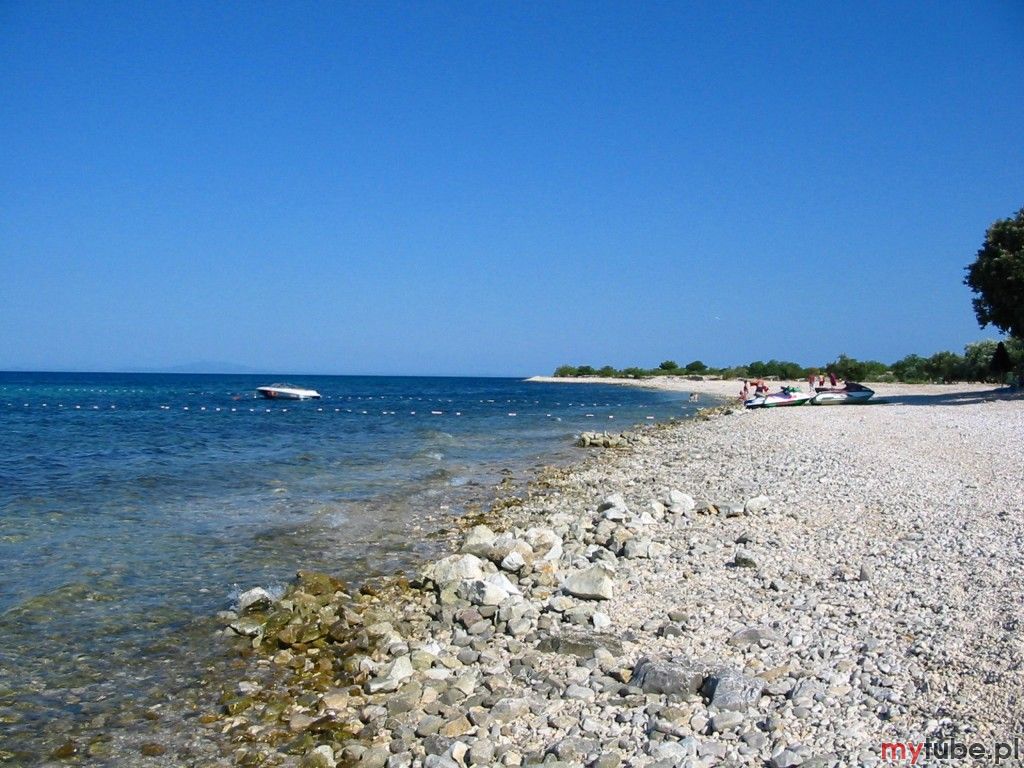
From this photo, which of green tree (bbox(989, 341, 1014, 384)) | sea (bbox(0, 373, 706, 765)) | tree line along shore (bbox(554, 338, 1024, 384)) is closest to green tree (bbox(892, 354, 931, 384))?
tree line along shore (bbox(554, 338, 1024, 384))

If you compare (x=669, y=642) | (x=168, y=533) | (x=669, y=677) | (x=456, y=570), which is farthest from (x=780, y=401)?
(x=669, y=677)

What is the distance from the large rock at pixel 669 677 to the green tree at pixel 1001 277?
31.9m

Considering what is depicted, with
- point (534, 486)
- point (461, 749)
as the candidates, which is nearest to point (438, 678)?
point (461, 749)

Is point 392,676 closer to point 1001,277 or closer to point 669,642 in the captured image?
point 669,642

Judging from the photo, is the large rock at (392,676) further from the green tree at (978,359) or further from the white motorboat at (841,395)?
the green tree at (978,359)

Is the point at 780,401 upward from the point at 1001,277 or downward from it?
downward

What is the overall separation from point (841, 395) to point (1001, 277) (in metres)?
9.18

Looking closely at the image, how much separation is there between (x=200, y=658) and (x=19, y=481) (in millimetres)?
14264

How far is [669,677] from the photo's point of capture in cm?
550

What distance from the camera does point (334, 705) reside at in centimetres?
598

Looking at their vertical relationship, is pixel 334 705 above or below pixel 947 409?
below

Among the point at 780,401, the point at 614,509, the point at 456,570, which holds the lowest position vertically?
the point at 456,570

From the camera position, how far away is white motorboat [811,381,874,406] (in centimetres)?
3684

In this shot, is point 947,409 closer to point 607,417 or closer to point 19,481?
point 607,417
